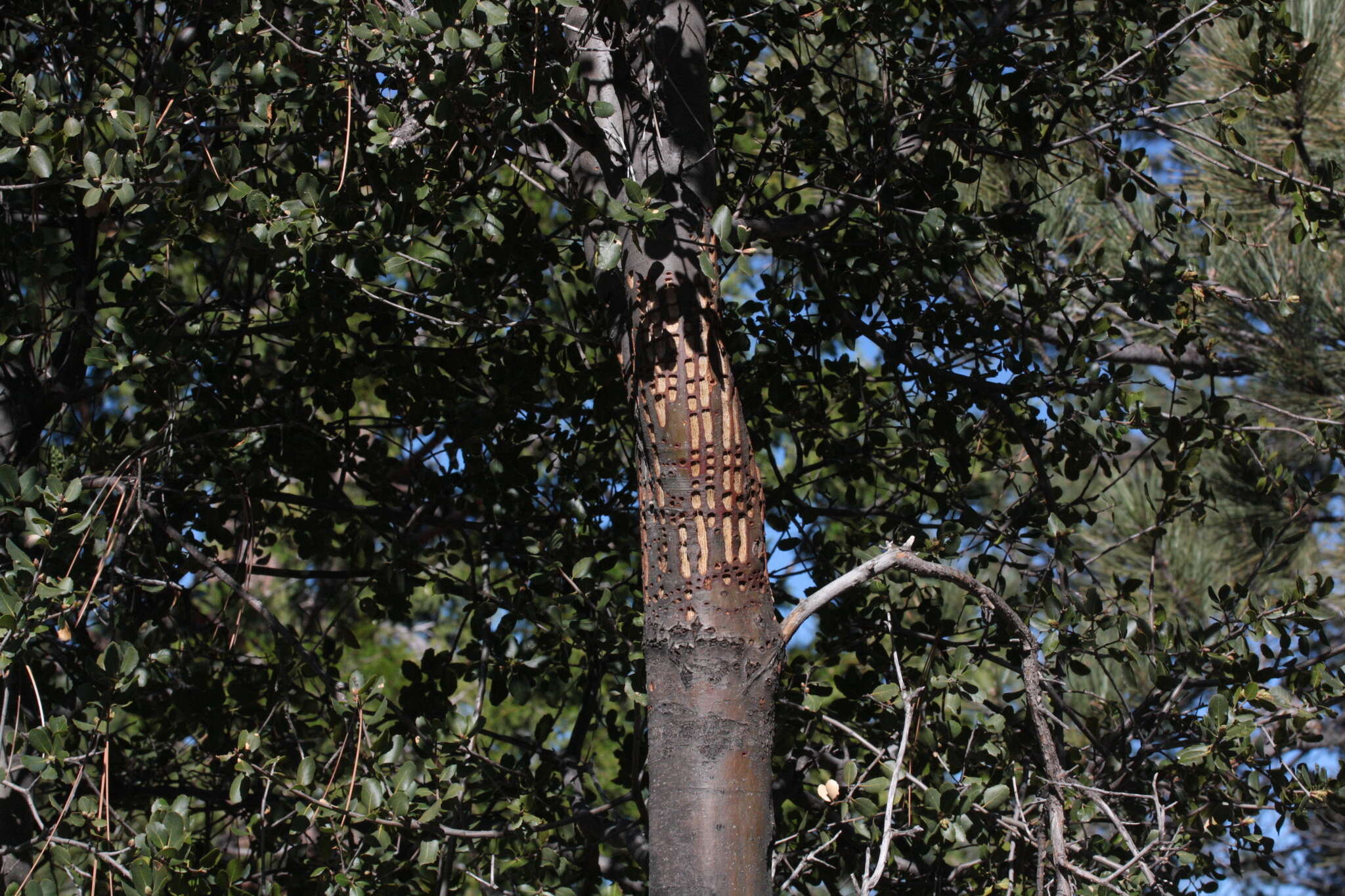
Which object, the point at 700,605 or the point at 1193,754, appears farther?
the point at 1193,754

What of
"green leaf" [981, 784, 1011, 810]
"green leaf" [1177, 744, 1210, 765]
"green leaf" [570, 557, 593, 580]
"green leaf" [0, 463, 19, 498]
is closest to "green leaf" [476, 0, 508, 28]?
"green leaf" [570, 557, 593, 580]

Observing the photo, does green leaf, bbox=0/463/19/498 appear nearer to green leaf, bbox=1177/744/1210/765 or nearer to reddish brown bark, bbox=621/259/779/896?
reddish brown bark, bbox=621/259/779/896

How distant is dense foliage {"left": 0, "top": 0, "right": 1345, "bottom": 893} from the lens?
2.09 m

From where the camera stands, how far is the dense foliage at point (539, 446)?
2090 mm

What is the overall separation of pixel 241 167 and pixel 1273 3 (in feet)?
6.80

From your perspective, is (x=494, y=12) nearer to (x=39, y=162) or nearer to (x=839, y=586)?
(x=39, y=162)

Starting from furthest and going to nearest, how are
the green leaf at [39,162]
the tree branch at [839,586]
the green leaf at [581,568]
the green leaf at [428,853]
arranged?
the green leaf at [581,568], the green leaf at [428,853], the green leaf at [39,162], the tree branch at [839,586]

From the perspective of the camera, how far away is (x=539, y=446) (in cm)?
295

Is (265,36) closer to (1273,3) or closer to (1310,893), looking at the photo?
(1273,3)

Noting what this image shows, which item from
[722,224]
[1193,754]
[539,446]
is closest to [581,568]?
[539,446]

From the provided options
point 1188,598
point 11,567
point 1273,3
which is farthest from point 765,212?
point 1188,598

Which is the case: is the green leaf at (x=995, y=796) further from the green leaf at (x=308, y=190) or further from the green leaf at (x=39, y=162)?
the green leaf at (x=39, y=162)

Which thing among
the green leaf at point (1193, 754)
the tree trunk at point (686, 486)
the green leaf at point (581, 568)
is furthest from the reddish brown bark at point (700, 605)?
the green leaf at point (1193, 754)

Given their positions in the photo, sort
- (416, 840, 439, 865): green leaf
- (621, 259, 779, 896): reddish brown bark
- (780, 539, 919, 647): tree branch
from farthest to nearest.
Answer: (416, 840, 439, 865): green leaf
(780, 539, 919, 647): tree branch
(621, 259, 779, 896): reddish brown bark
